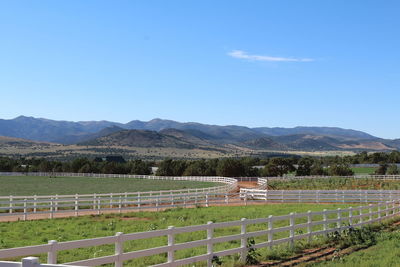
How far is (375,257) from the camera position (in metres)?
13.9

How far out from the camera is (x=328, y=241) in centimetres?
1783

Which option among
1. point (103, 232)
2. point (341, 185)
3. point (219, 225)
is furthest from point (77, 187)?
point (219, 225)

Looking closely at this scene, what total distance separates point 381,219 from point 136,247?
14.3 metres

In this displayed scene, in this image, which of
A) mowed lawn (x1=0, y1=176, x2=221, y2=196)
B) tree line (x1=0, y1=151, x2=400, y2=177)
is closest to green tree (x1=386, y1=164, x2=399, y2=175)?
tree line (x1=0, y1=151, x2=400, y2=177)

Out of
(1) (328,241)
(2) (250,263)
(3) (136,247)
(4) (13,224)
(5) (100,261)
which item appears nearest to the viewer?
(5) (100,261)

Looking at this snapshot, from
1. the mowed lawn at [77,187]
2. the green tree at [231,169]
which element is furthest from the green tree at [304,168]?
the mowed lawn at [77,187]

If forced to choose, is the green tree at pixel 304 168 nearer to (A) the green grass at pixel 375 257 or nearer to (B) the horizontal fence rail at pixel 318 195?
(B) the horizontal fence rail at pixel 318 195

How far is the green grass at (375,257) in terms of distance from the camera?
12.7 m

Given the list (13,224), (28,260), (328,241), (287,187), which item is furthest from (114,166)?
(28,260)

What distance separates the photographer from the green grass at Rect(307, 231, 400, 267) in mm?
12711

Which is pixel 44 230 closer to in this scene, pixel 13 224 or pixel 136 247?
pixel 13 224

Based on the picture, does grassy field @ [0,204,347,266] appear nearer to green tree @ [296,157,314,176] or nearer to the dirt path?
the dirt path

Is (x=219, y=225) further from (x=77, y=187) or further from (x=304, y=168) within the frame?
(x=304, y=168)

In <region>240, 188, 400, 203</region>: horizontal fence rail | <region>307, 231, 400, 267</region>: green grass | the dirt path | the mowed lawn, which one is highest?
<region>307, 231, 400, 267</region>: green grass
